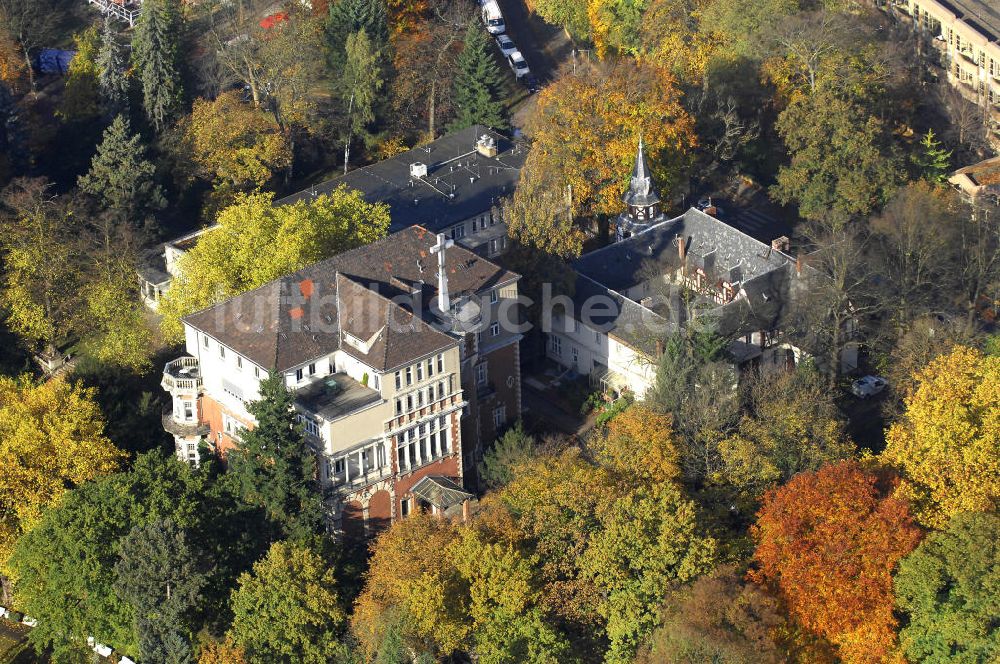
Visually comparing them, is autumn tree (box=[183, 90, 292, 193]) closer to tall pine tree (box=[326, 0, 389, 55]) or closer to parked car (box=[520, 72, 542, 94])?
tall pine tree (box=[326, 0, 389, 55])

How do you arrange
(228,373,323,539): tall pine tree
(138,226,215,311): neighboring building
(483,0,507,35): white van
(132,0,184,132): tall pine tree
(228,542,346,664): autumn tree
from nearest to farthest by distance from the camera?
(228,542,346,664): autumn tree < (228,373,323,539): tall pine tree < (138,226,215,311): neighboring building < (132,0,184,132): tall pine tree < (483,0,507,35): white van

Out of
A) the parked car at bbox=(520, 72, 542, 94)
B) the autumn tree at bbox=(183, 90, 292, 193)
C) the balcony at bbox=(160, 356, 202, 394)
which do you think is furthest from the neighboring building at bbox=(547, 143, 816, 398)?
the parked car at bbox=(520, 72, 542, 94)

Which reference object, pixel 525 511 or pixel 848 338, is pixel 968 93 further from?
pixel 525 511

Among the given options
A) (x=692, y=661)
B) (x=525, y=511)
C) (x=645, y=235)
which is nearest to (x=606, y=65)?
(x=645, y=235)

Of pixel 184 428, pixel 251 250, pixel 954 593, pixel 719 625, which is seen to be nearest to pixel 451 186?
pixel 251 250

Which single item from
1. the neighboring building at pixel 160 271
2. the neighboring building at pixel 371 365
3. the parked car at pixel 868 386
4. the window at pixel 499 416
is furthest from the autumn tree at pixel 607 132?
the neighboring building at pixel 160 271
